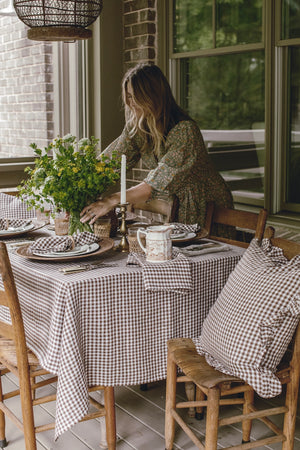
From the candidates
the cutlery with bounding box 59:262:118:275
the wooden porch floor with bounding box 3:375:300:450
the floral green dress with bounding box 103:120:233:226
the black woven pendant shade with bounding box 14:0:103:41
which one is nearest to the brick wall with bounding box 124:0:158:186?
the floral green dress with bounding box 103:120:233:226

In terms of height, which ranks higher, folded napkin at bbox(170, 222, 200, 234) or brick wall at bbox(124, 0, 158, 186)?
brick wall at bbox(124, 0, 158, 186)

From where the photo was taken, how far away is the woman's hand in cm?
260

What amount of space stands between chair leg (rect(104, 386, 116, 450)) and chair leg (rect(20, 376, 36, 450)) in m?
0.29

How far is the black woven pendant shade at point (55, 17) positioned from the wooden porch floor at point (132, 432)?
1.65 meters

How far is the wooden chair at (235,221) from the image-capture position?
2705mm

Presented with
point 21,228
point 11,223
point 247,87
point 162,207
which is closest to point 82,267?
point 21,228

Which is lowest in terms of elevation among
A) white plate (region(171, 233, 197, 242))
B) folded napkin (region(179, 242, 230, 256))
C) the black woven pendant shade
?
folded napkin (region(179, 242, 230, 256))

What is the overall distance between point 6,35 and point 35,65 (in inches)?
11.3

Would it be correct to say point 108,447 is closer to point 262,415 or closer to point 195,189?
point 262,415

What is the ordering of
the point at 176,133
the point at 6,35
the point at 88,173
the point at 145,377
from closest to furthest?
the point at 145,377
the point at 88,173
the point at 176,133
the point at 6,35

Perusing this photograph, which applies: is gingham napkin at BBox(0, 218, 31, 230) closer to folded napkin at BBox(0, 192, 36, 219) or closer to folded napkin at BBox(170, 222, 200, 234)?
folded napkin at BBox(0, 192, 36, 219)

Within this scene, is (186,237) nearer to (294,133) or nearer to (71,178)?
(71,178)

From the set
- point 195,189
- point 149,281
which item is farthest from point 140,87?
point 149,281

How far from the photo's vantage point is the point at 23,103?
14.9 ft
